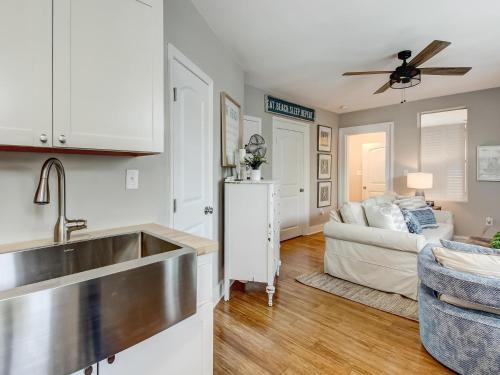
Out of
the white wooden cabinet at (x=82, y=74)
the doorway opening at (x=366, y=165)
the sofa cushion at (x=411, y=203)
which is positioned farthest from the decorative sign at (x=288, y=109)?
the white wooden cabinet at (x=82, y=74)

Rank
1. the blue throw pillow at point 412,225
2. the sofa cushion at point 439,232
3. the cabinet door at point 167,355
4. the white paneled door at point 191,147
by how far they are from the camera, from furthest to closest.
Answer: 1. the sofa cushion at point 439,232
2. the blue throw pillow at point 412,225
3. the white paneled door at point 191,147
4. the cabinet door at point 167,355

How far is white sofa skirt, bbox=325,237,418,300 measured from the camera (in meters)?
2.50

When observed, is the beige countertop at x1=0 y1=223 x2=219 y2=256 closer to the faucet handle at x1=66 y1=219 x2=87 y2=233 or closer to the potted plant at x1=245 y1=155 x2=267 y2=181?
the faucet handle at x1=66 y1=219 x2=87 y2=233

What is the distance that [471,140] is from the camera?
13.8 ft

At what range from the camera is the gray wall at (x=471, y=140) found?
4.05 m

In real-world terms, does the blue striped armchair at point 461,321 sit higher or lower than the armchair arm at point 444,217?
lower

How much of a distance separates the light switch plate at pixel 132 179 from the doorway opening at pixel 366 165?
210 inches

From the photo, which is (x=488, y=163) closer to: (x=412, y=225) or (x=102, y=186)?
(x=412, y=225)

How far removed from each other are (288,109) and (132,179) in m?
3.64

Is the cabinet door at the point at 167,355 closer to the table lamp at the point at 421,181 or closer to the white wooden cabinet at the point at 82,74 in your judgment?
the white wooden cabinet at the point at 82,74

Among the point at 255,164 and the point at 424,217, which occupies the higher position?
the point at 255,164

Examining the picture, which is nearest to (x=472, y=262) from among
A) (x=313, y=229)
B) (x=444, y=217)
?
(x=444, y=217)

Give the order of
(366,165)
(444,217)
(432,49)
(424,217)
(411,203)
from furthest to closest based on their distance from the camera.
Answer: (366,165), (444,217), (411,203), (424,217), (432,49)

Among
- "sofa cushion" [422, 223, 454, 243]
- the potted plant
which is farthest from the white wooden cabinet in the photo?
"sofa cushion" [422, 223, 454, 243]
